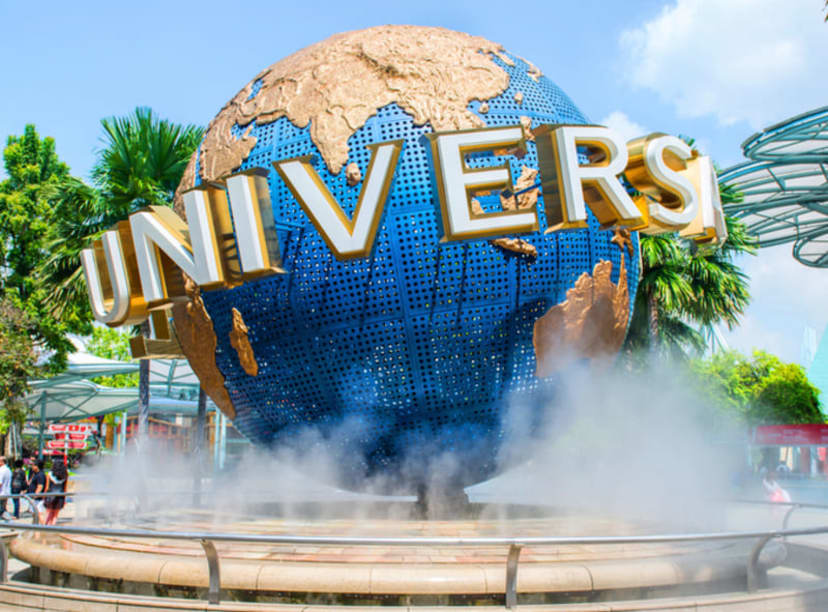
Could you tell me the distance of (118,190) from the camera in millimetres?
16516

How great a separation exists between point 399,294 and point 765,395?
38353mm

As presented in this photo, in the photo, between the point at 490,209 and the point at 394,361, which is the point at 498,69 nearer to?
the point at 490,209

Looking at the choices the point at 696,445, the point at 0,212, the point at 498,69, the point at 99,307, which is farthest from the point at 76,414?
the point at 498,69

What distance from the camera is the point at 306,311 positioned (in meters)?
7.58

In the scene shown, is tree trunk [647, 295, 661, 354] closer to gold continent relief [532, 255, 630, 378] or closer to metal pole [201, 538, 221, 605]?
gold continent relief [532, 255, 630, 378]

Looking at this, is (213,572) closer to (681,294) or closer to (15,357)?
→ (681,294)

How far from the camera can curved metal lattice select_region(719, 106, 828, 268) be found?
82.7ft

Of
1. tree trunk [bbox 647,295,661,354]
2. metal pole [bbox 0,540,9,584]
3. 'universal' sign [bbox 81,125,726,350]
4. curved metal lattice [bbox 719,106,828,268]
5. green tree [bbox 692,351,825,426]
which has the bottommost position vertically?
Answer: green tree [bbox 692,351,825,426]

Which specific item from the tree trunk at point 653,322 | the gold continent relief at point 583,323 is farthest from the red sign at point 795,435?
the gold continent relief at point 583,323

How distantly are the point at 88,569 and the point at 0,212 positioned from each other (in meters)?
21.7

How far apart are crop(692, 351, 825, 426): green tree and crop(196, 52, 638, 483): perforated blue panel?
32662 mm

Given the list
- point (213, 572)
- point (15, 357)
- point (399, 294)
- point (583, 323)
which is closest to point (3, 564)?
point (213, 572)

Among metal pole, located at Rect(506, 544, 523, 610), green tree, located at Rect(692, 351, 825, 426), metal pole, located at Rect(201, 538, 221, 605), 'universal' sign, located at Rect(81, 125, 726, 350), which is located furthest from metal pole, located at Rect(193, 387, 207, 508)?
green tree, located at Rect(692, 351, 825, 426)

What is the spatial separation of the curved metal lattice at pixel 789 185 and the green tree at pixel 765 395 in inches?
260
